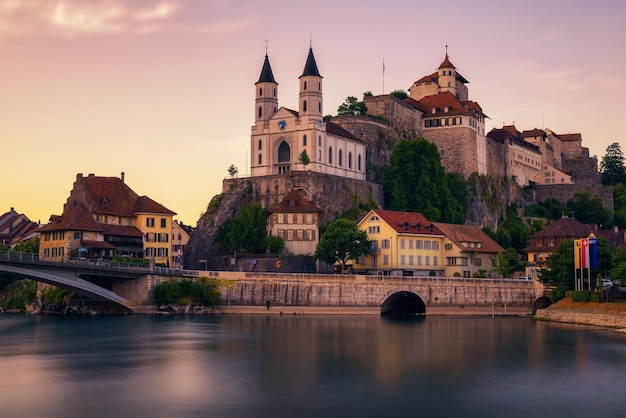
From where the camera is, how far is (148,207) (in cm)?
10619

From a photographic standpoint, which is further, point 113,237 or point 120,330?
point 113,237

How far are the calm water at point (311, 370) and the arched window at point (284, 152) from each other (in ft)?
131

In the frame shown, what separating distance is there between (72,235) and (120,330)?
27598mm

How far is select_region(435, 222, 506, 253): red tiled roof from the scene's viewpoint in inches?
4134

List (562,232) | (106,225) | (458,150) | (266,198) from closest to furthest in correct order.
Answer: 1. (106,225)
2. (562,232)
3. (266,198)
4. (458,150)

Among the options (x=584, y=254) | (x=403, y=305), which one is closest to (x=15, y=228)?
(x=403, y=305)

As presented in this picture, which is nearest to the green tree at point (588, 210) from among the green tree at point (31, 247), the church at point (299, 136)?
the church at point (299, 136)

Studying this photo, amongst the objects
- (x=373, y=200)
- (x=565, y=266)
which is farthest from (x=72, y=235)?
(x=565, y=266)

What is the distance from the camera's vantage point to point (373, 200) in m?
118

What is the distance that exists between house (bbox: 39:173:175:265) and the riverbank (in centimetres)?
4378

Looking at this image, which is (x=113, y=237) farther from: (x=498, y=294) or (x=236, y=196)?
(x=498, y=294)

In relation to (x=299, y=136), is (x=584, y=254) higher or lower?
lower

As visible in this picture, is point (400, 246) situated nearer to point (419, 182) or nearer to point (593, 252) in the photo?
point (419, 182)

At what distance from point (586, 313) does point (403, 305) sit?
73.6ft
